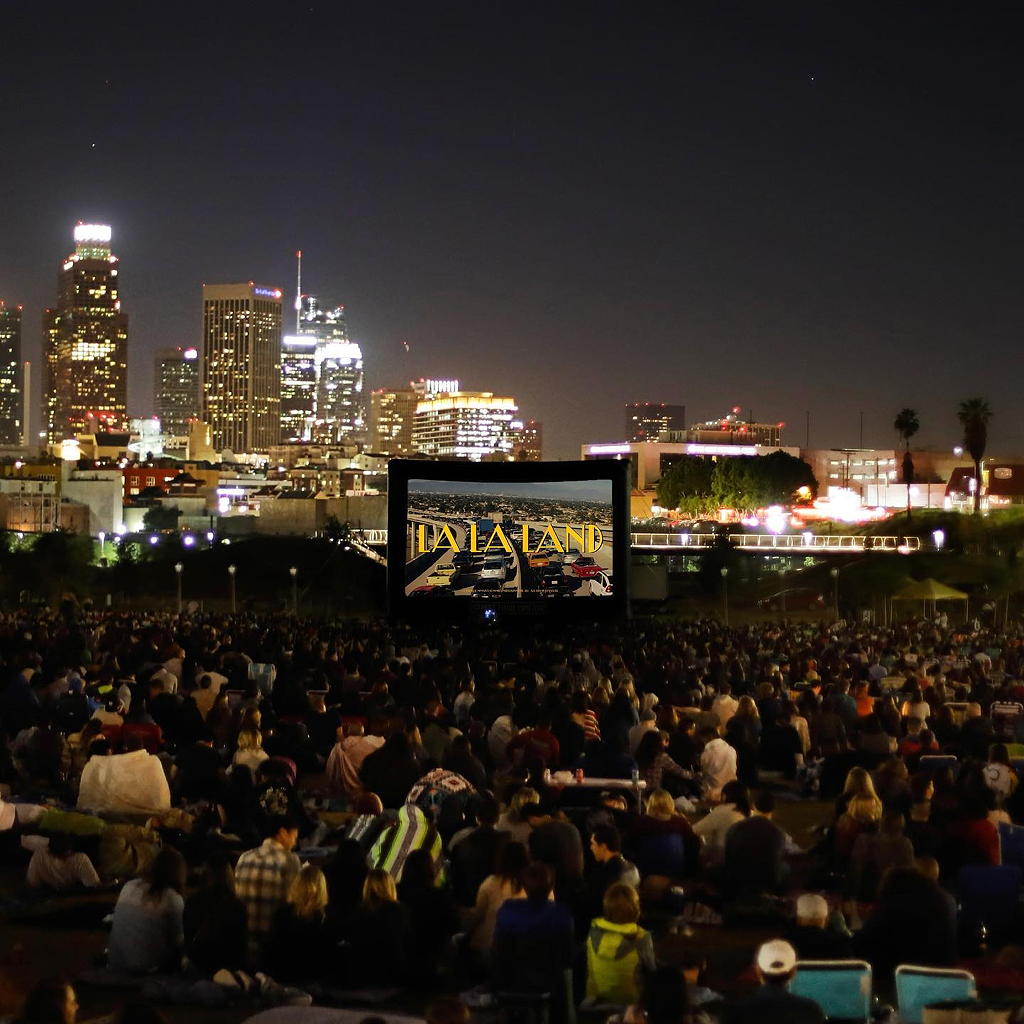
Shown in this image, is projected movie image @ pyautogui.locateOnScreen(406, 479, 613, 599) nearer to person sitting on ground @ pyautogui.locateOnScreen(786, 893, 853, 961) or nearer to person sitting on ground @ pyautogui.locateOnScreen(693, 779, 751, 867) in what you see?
person sitting on ground @ pyautogui.locateOnScreen(693, 779, 751, 867)

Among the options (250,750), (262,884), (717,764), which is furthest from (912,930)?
(250,750)

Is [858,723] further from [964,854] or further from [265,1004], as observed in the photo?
[265,1004]

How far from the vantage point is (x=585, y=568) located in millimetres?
30859

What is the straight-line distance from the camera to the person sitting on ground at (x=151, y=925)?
6.78 metres

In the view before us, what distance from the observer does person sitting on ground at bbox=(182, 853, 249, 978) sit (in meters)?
6.59

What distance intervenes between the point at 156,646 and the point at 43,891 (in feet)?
35.2

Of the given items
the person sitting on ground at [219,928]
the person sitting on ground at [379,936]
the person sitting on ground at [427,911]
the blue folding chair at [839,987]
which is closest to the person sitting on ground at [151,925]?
the person sitting on ground at [219,928]

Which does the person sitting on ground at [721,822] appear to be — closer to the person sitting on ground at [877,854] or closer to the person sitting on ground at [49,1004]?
the person sitting on ground at [877,854]

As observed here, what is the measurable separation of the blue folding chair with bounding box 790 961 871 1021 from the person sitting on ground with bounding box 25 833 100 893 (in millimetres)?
4409

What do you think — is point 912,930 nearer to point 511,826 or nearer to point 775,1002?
point 775,1002

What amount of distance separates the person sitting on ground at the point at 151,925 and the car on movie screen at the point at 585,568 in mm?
24102

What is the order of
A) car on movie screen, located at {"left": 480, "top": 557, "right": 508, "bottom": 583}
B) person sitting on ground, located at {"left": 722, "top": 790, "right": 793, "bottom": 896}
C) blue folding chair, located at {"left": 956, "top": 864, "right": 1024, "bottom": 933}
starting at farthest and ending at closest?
car on movie screen, located at {"left": 480, "top": 557, "right": 508, "bottom": 583}
person sitting on ground, located at {"left": 722, "top": 790, "right": 793, "bottom": 896}
blue folding chair, located at {"left": 956, "top": 864, "right": 1024, "bottom": 933}

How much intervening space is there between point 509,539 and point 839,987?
24.7 meters

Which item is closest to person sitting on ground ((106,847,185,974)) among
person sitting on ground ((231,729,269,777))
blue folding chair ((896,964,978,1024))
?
person sitting on ground ((231,729,269,777))
